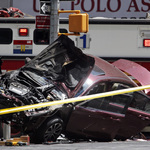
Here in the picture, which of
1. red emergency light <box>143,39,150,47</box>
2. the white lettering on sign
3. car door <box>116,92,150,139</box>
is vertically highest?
the white lettering on sign

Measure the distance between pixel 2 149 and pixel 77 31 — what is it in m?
6.72

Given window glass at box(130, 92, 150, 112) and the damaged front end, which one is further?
window glass at box(130, 92, 150, 112)

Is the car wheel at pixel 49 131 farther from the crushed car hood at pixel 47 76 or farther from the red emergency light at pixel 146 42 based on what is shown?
the red emergency light at pixel 146 42

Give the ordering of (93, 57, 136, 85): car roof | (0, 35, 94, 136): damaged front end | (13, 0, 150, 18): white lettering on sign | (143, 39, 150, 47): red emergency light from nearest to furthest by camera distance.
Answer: (0, 35, 94, 136): damaged front end → (93, 57, 136, 85): car roof → (143, 39, 150, 47): red emergency light → (13, 0, 150, 18): white lettering on sign

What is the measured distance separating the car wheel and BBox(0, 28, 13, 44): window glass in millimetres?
6374

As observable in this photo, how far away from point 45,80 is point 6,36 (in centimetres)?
589

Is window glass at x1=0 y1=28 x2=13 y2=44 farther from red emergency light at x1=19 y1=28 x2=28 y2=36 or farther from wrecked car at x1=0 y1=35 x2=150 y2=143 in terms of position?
wrecked car at x1=0 y1=35 x2=150 y2=143

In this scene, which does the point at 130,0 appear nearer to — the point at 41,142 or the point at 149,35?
the point at 149,35

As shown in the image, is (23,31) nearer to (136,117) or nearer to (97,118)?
(136,117)

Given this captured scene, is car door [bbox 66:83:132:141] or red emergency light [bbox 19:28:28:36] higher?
red emergency light [bbox 19:28:28:36]

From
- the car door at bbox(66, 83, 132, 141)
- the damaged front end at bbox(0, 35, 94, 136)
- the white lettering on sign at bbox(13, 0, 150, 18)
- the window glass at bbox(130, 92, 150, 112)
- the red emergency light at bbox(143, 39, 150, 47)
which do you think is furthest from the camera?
the white lettering on sign at bbox(13, 0, 150, 18)

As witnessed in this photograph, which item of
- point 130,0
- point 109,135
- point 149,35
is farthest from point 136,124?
point 130,0

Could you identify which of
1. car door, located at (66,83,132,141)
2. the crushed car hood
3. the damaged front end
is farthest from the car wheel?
the crushed car hood

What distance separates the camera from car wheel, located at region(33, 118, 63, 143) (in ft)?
27.6
